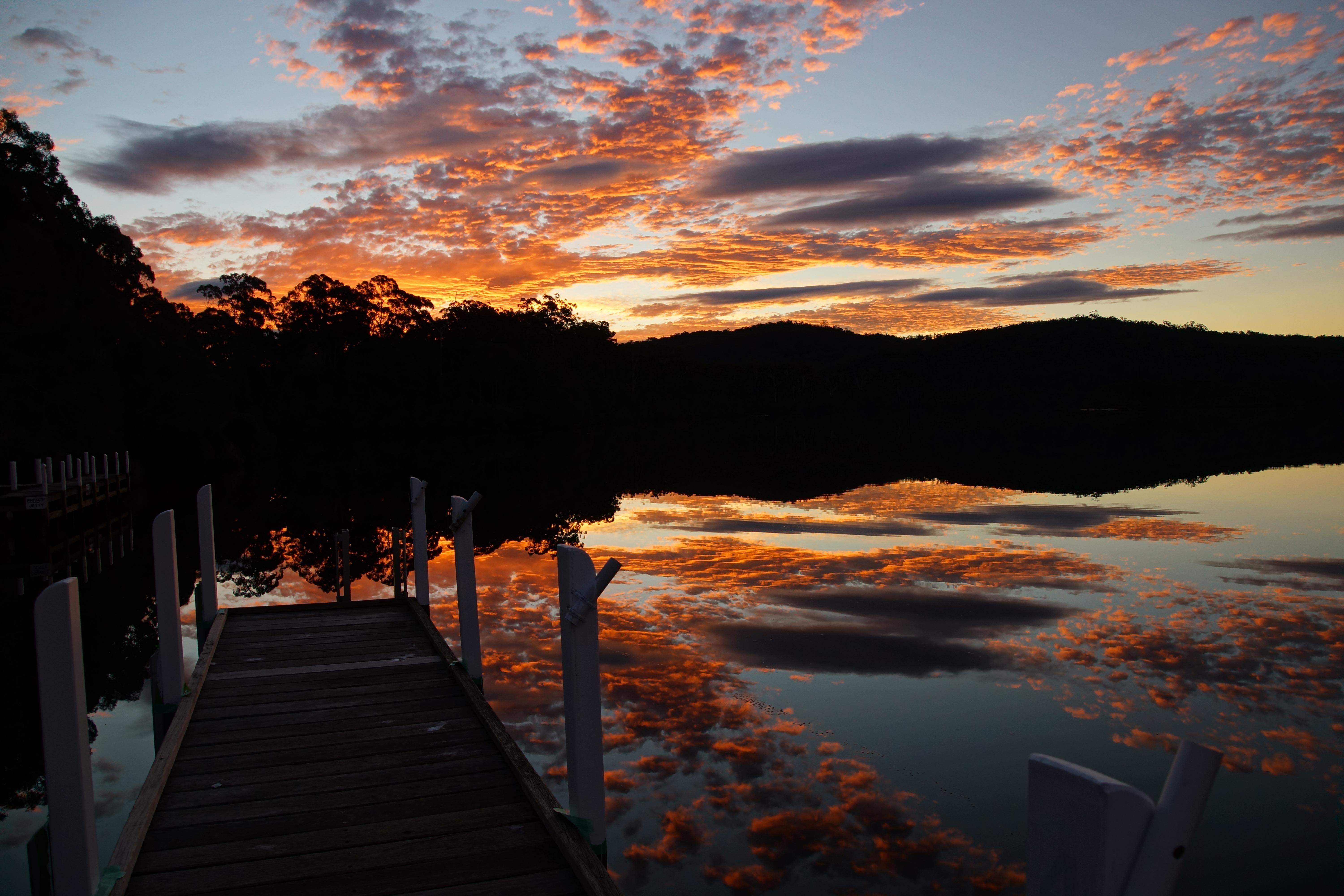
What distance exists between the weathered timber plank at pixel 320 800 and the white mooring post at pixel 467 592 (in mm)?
1971

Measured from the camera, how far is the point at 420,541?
9281 mm

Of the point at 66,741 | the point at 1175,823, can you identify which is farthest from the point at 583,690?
the point at 1175,823

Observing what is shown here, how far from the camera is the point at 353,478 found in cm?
3756

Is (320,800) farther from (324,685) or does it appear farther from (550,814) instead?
(324,685)

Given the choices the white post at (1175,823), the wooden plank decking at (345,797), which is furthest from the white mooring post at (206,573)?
the white post at (1175,823)

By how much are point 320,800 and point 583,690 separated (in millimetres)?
1829

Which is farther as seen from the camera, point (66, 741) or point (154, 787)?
point (154, 787)

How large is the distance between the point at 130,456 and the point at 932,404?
115 metres

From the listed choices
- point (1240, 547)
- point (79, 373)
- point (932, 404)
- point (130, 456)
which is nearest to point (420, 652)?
point (1240, 547)

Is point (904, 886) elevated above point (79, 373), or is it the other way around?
point (79, 373)

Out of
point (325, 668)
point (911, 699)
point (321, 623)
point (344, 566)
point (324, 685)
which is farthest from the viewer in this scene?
point (344, 566)

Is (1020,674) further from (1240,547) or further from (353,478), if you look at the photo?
(353,478)

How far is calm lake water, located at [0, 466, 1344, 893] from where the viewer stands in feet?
18.1

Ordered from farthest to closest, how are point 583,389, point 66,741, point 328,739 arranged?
point 583,389, point 328,739, point 66,741
